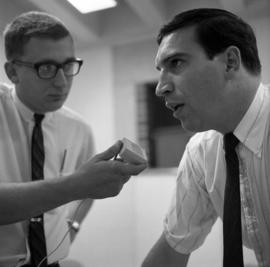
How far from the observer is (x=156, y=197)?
3.15m

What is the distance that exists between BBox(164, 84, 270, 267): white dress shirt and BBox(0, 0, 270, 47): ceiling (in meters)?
1.64

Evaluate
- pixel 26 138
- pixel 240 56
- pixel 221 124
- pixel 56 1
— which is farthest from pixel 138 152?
pixel 56 1

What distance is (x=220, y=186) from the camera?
3.82 ft

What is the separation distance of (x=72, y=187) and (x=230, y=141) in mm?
513

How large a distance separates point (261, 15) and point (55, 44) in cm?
227

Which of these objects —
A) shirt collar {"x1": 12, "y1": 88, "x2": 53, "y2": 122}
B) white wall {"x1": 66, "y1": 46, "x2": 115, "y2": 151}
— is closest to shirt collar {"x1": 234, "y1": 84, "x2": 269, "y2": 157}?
shirt collar {"x1": 12, "y1": 88, "x2": 53, "y2": 122}

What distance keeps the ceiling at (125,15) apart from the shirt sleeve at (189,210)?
1633 mm

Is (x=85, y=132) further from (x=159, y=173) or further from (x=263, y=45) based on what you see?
(x=263, y=45)

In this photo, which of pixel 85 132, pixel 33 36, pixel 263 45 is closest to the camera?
pixel 33 36

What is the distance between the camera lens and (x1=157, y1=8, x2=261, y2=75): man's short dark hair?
3.45 feet

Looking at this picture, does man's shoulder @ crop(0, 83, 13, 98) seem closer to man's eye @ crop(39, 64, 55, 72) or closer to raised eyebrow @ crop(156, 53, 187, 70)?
man's eye @ crop(39, 64, 55, 72)

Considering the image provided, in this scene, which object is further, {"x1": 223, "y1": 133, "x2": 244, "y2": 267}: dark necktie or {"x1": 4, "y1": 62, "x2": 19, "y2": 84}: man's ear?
{"x1": 4, "y1": 62, "x2": 19, "y2": 84}: man's ear

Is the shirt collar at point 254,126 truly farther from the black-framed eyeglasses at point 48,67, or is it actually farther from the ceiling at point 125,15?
the ceiling at point 125,15

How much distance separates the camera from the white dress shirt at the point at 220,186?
1065 millimetres
